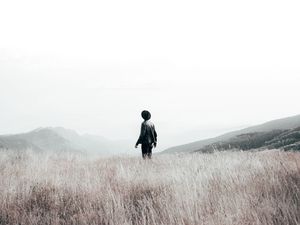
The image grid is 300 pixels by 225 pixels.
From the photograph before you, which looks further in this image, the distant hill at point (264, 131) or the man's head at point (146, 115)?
the distant hill at point (264, 131)

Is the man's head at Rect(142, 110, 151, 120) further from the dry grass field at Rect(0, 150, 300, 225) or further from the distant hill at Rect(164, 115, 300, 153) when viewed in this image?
the distant hill at Rect(164, 115, 300, 153)

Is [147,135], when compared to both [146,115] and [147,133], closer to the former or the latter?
[147,133]

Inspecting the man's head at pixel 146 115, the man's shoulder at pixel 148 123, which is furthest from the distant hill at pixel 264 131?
the man's head at pixel 146 115

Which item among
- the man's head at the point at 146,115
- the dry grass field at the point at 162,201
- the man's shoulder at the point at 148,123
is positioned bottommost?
the dry grass field at the point at 162,201

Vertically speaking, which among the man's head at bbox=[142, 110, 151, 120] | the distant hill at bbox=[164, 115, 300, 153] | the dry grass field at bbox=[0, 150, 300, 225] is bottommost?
the dry grass field at bbox=[0, 150, 300, 225]

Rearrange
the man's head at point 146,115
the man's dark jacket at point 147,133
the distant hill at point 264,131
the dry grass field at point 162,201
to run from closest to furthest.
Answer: the dry grass field at point 162,201, the man's head at point 146,115, the man's dark jacket at point 147,133, the distant hill at point 264,131

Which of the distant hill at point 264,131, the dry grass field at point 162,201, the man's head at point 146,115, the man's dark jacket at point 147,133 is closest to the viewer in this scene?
the dry grass field at point 162,201

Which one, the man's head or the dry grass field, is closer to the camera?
the dry grass field

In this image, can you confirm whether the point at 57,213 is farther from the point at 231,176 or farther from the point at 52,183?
the point at 231,176

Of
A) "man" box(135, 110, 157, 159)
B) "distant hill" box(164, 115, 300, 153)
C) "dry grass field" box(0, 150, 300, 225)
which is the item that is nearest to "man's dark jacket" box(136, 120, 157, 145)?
"man" box(135, 110, 157, 159)

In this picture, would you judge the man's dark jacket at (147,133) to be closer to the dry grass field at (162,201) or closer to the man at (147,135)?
the man at (147,135)

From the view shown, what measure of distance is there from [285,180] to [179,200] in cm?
135

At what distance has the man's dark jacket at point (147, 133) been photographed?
1255cm

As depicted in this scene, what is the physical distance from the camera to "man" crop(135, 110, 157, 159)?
12.5 m
